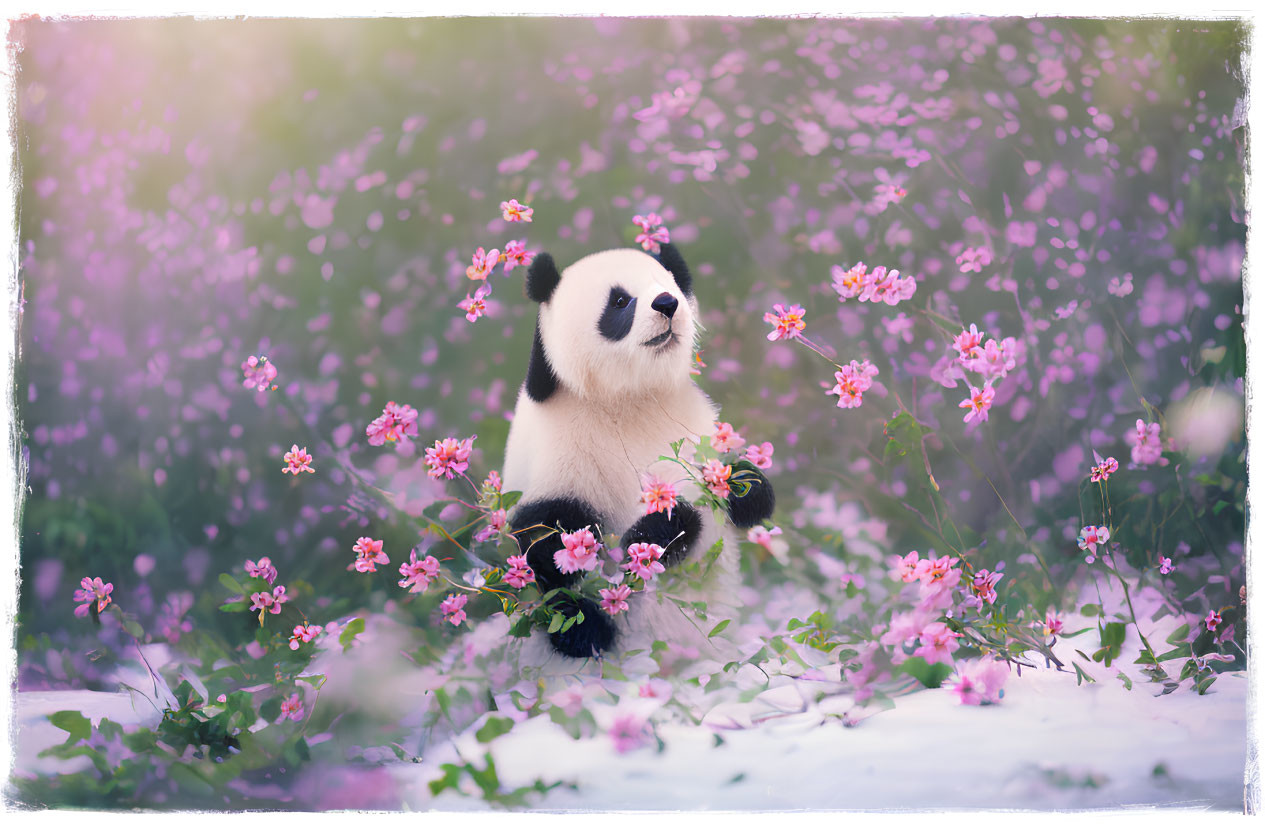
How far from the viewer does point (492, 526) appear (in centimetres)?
187

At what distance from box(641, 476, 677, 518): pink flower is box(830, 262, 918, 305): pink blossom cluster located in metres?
0.60

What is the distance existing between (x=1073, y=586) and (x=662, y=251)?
124cm

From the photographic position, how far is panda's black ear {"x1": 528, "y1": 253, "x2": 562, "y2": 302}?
188 cm

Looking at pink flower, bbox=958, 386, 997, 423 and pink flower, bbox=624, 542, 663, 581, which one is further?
pink flower, bbox=958, 386, 997, 423

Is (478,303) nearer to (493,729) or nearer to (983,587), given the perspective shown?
(493,729)

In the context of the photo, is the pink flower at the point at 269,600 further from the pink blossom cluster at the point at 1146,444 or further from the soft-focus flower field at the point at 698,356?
the pink blossom cluster at the point at 1146,444

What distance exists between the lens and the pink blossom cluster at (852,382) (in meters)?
1.91

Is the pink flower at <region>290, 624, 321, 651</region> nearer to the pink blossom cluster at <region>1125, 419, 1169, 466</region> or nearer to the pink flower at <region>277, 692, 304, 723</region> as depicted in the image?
the pink flower at <region>277, 692, 304, 723</region>

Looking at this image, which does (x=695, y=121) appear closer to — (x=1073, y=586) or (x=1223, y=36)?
(x=1223, y=36)

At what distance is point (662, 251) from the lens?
1.90 m

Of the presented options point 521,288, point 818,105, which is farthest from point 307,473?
point 818,105

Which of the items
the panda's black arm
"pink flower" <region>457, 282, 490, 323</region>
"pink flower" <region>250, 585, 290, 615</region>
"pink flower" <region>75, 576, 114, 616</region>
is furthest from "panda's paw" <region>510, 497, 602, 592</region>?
"pink flower" <region>75, 576, 114, 616</region>

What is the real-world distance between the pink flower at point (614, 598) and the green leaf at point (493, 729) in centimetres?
32

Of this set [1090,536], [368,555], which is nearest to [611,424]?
[368,555]
